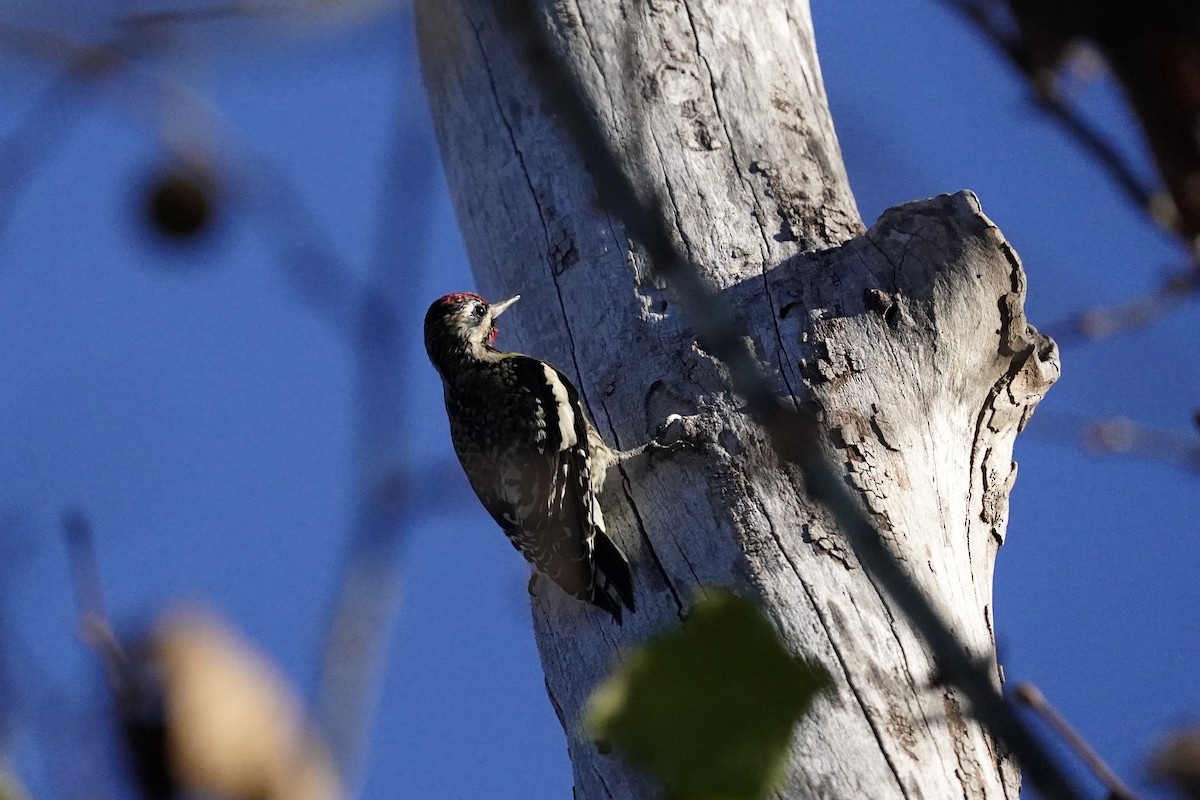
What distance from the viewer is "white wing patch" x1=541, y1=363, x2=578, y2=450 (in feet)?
11.1

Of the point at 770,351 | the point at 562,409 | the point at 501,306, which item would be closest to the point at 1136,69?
the point at 770,351

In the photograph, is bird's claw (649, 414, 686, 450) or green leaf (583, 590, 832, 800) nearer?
green leaf (583, 590, 832, 800)

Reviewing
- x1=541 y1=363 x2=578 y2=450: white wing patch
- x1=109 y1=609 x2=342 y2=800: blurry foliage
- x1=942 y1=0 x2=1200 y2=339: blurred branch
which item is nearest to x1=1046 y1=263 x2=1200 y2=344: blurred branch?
x1=942 y1=0 x2=1200 y2=339: blurred branch

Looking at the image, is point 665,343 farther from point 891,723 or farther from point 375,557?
point 375,557

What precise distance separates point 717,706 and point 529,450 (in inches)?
116

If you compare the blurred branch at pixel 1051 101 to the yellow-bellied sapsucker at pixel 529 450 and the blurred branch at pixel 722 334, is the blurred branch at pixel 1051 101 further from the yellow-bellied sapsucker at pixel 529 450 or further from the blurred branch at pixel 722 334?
the yellow-bellied sapsucker at pixel 529 450

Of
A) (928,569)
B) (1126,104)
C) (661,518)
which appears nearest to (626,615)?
(661,518)

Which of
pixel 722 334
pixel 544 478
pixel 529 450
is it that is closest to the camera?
pixel 722 334

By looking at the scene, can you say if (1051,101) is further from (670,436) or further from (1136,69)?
(670,436)

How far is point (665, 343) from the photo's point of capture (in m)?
3.09

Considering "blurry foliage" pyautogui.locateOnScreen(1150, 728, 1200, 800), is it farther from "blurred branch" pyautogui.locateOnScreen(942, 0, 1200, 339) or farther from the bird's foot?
the bird's foot

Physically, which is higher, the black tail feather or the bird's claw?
the bird's claw

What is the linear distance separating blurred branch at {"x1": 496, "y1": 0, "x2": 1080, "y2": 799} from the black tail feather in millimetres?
2067

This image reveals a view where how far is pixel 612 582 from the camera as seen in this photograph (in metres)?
2.83
